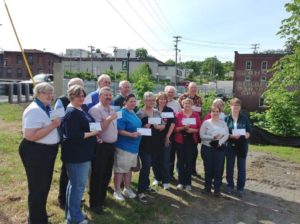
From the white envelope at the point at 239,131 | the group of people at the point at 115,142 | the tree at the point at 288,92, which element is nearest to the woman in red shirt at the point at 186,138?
the group of people at the point at 115,142

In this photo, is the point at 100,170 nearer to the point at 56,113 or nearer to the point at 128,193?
the point at 128,193

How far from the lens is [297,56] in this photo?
16500 millimetres

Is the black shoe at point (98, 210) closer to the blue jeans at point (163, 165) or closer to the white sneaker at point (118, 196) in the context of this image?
the white sneaker at point (118, 196)

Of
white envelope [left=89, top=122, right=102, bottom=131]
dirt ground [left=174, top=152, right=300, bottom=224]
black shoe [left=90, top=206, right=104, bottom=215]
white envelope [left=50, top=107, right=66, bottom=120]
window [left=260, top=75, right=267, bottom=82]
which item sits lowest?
dirt ground [left=174, top=152, right=300, bottom=224]

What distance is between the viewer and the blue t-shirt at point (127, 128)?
5.60 m

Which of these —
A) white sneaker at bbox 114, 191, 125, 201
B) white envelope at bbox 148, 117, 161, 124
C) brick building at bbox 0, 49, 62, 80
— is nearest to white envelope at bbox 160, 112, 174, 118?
white envelope at bbox 148, 117, 161, 124

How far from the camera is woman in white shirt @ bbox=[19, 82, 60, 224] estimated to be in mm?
4059

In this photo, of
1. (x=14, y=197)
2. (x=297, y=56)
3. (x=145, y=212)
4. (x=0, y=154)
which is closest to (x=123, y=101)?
(x=145, y=212)

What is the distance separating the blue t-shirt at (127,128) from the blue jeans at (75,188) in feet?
3.66

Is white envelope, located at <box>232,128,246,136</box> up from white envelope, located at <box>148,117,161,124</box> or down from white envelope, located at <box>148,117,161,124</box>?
down

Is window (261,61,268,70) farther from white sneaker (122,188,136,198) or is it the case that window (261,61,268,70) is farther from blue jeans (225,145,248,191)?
white sneaker (122,188,136,198)

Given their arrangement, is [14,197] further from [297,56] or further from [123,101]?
[297,56]

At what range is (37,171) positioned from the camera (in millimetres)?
4238

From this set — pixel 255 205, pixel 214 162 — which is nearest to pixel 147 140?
pixel 214 162
